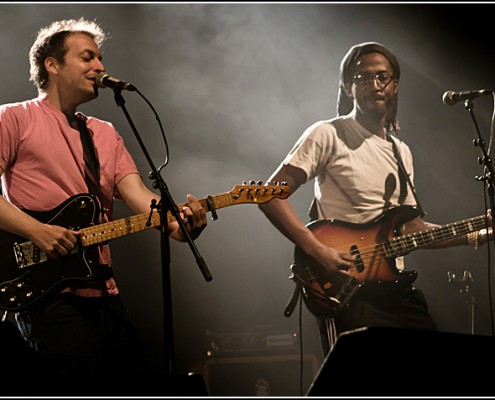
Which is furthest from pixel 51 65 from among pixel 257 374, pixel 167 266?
pixel 257 374

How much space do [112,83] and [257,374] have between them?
2214 millimetres

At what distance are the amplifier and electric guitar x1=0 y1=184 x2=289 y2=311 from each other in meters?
1.40

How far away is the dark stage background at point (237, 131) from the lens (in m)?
4.24

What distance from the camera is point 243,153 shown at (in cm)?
442

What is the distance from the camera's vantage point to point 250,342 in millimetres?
4133

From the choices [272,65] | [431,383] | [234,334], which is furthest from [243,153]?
[431,383]

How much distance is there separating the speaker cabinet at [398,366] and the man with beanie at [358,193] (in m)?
2.38

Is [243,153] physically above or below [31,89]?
below

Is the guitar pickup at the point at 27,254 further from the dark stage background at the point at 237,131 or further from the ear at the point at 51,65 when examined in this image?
the dark stage background at the point at 237,131

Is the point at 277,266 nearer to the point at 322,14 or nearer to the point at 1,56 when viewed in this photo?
the point at 322,14

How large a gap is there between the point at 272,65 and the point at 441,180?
1358 millimetres

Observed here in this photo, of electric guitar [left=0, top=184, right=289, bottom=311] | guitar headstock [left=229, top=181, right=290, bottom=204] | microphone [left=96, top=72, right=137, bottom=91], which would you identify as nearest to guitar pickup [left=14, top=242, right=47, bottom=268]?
electric guitar [left=0, top=184, right=289, bottom=311]

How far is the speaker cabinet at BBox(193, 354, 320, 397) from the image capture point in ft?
13.5

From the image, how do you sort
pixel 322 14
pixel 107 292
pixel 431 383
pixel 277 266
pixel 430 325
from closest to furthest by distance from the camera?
pixel 431 383 < pixel 107 292 < pixel 430 325 < pixel 277 266 < pixel 322 14
